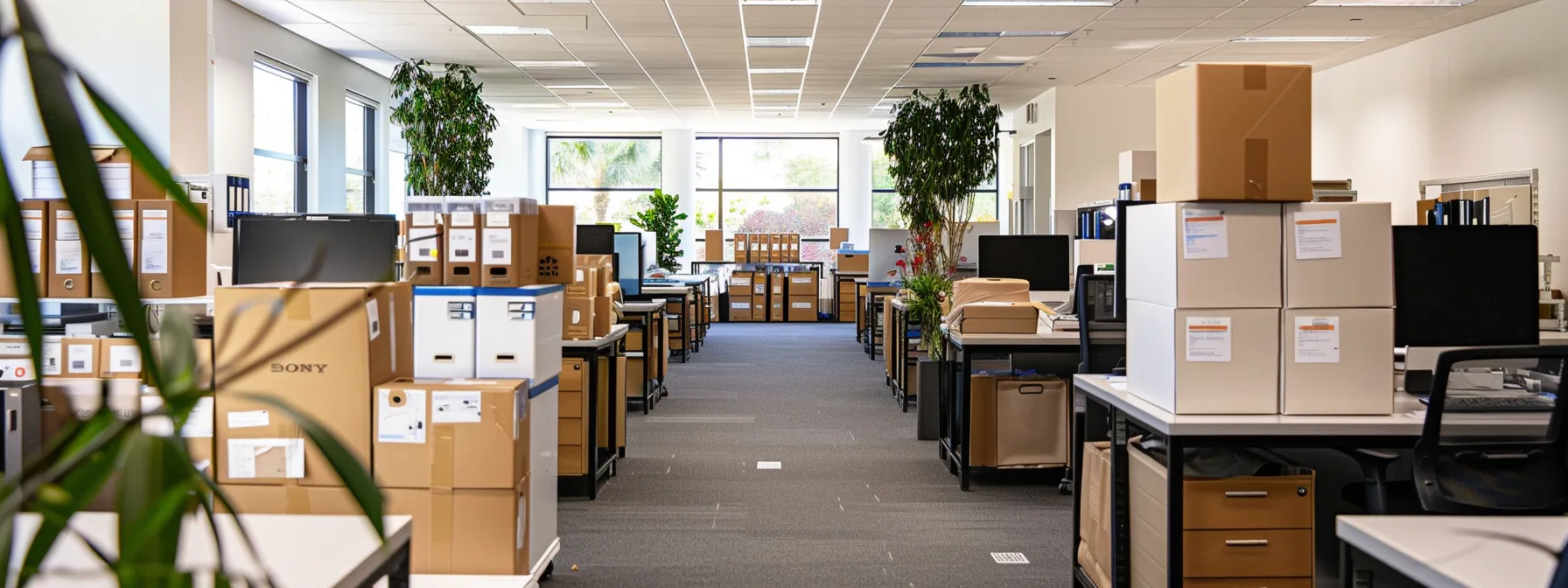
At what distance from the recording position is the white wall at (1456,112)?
22.2ft

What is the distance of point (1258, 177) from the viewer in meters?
2.69

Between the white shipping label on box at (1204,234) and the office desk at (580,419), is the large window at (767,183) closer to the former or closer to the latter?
the office desk at (580,419)

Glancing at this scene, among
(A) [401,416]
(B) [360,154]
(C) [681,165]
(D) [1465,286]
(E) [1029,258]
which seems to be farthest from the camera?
(C) [681,165]

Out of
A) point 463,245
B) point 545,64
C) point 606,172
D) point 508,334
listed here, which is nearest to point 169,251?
Result: point 463,245

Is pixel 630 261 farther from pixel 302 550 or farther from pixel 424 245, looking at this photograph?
pixel 302 550

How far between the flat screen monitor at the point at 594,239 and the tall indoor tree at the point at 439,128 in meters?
2.75

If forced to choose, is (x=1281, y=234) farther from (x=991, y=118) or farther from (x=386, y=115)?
(x=386, y=115)

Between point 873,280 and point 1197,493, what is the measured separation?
7.55 m

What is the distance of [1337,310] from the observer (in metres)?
2.69

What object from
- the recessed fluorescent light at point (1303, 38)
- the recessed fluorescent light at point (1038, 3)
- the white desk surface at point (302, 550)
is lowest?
the white desk surface at point (302, 550)

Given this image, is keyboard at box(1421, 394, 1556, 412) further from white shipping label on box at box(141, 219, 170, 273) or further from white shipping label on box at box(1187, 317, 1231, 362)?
white shipping label on box at box(141, 219, 170, 273)

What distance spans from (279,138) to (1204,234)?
25.6 feet

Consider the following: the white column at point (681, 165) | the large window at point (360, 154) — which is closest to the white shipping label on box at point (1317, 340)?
the large window at point (360, 154)

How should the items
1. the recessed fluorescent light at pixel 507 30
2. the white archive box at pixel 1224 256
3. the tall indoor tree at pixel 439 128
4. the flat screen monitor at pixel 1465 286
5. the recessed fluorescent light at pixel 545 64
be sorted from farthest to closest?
the recessed fluorescent light at pixel 545 64 → the tall indoor tree at pixel 439 128 → the recessed fluorescent light at pixel 507 30 → the flat screen monitor at pixel 1465 286 → the white archive box at pixel 1224 256
